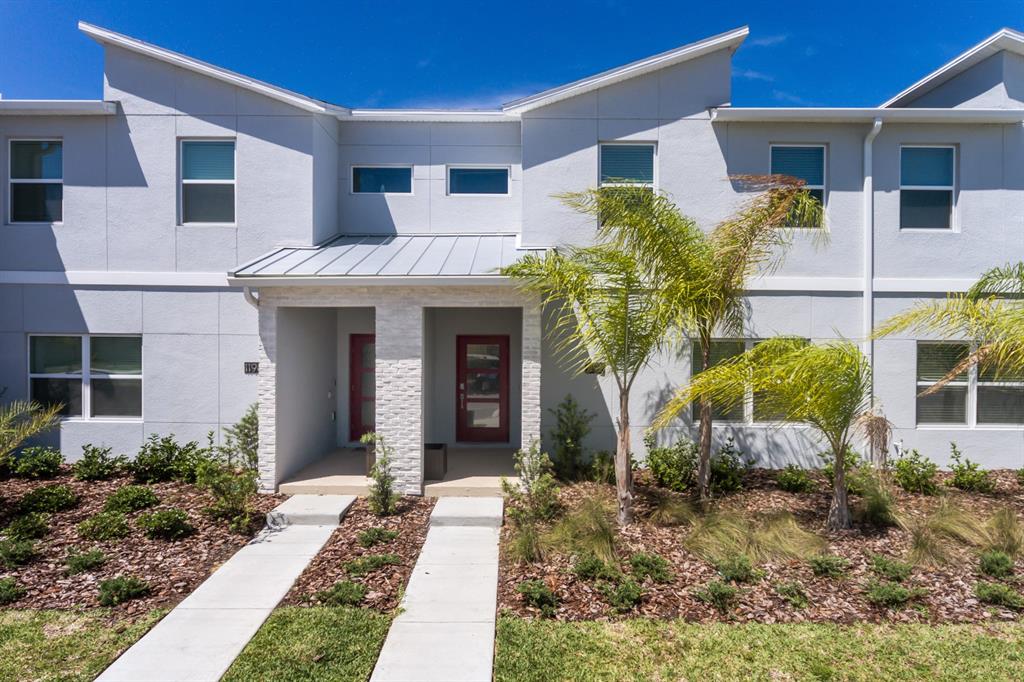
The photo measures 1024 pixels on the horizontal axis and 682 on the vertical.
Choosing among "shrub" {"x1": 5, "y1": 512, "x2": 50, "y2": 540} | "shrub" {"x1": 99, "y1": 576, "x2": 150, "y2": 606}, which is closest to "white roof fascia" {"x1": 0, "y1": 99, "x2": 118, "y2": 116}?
"shrub" {"x1": 5, "y1": 512, "x2": 50, "y2": 540}

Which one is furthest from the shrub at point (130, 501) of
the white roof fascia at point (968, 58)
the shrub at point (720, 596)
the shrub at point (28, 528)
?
the white roof fascia at point (968, 58)

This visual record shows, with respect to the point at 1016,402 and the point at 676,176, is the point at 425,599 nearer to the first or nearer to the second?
the point at 676,176

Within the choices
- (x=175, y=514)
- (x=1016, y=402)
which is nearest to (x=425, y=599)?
(x=175, y=514)

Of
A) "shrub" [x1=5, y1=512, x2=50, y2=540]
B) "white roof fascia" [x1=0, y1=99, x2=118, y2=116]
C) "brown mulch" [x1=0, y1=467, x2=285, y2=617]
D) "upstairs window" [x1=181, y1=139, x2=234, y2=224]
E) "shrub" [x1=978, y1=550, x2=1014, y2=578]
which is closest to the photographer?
"brown mulch" [x1=0, y1=467, x2=285, y2=617]

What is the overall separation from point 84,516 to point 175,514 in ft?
6.05

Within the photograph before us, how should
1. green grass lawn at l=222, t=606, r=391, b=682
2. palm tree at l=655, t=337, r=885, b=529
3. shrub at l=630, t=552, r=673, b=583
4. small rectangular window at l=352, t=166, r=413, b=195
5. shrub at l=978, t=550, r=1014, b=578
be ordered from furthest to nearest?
small rectangular window at l=352, t=166, r=413, b=195
palm tree at l=655, t=337, r=885, b=529
shrub at l=978, t=550, r=1014, b=578
shrub at l=630, t=552, r=673, b=583
green grass lawn at l=222, t=606, r=391, b=682

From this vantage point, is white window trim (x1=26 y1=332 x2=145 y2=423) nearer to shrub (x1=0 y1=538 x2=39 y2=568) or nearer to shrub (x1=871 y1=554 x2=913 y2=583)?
shrub (x1=0 y1=538 x2=39 y2=568)

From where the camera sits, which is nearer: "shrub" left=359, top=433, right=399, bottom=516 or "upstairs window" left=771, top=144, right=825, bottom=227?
"shrub" left=359, top=433, right=399, bottom=516

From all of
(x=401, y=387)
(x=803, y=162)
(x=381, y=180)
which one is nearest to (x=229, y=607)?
(x=401, y=387)

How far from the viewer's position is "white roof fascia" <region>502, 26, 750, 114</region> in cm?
969

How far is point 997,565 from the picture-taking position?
5.86 m

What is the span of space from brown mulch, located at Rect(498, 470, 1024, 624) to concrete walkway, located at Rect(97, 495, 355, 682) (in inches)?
96.1

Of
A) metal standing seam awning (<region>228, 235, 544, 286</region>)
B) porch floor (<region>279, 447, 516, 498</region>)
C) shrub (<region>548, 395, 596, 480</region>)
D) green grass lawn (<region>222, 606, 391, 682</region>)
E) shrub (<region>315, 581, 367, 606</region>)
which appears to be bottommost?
green grass lawn (<region>222, 606, 391, 682</region>)

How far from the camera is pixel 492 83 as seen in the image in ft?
51.7
